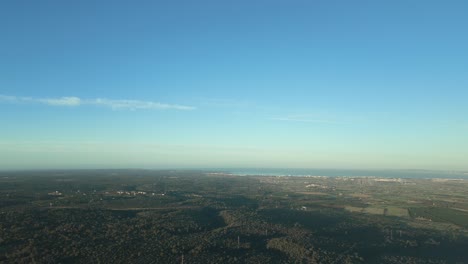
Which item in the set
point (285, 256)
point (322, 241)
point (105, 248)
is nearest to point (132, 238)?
point (105, 248)

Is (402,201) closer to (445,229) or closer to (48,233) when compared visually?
(445,229)

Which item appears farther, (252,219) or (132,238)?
(252,219)

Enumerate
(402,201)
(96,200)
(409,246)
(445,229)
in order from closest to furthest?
1. (409,246)
2. (445,229)
3. (96,200)
4. (402,201)

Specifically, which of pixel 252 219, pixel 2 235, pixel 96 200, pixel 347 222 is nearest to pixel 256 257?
pixel 252 219

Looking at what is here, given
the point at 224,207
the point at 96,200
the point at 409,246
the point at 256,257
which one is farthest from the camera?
the point at 96,200

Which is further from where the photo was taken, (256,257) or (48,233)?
(48,233)

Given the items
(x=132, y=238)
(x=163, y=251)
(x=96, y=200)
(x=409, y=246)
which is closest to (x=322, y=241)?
(x=409, y=246)

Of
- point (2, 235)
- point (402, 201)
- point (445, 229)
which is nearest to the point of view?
point (2, 235)

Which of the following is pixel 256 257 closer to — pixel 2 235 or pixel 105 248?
pixel 105 248

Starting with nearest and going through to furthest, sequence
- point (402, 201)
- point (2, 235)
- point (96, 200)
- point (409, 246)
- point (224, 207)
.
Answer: point (2, 235), point (409, 246), point (224, 207), point (96, 200), point (402, 201)
